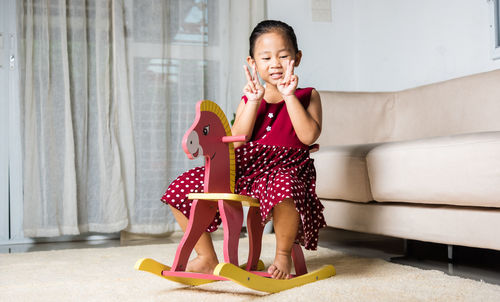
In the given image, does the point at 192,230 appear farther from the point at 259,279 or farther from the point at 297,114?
the point at 297,114

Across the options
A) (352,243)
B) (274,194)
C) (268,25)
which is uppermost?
(268,25)

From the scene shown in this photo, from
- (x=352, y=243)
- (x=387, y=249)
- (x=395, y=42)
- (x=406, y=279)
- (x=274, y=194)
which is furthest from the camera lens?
(x=395, y=42)

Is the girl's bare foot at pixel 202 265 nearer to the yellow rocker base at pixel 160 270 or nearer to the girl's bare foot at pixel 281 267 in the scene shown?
the yellow rocker base at pixel 160 270

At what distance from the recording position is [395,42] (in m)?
2.76

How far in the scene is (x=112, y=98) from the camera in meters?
2.59

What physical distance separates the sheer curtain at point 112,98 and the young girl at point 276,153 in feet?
4.41

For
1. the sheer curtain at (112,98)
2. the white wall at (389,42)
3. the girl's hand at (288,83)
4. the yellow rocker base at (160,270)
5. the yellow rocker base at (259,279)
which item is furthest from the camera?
the sheer curtain at (112,98)

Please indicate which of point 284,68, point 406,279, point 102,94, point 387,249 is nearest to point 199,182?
point 284,68

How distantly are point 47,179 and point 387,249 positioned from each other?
5.36 feet

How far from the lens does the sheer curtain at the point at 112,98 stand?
2469 millimetres

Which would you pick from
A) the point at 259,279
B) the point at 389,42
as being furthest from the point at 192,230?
the point at 389,42

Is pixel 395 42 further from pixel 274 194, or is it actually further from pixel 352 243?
pixel 274 194

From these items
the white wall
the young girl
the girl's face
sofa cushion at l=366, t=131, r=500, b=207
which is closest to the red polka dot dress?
the young girl

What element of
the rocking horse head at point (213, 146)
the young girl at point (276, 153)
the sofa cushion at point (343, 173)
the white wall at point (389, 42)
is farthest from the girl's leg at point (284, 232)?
the white wall at point (389, 42)
